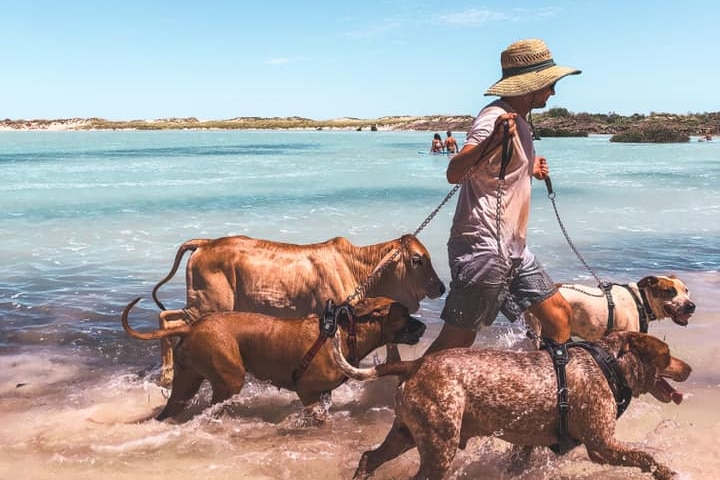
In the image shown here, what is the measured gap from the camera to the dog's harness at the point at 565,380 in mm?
4688

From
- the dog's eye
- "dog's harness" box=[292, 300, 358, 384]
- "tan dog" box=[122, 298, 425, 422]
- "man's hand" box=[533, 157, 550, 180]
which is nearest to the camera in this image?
"man's hand" box=[533, 157, 550, 180]

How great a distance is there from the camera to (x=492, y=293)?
5.57 m

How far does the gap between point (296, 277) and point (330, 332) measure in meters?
1.54

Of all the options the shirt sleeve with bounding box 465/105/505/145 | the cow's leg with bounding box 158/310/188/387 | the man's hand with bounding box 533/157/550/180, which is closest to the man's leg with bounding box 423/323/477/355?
the man's hand with bounding box 533/157/550/180

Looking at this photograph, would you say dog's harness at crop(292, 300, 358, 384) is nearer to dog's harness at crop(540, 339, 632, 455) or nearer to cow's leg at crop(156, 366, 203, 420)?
cow's leg at crop(156, 366, 203, 420)

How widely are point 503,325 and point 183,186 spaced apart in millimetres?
25726

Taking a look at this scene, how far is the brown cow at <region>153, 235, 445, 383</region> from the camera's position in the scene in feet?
24.1

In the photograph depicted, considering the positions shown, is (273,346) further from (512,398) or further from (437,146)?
(437,146)

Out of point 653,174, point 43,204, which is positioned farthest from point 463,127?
point 43,204

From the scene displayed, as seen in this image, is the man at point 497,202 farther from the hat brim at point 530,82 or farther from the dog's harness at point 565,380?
the dog's harness at point 565,380

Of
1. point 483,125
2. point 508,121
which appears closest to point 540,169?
point 483,125

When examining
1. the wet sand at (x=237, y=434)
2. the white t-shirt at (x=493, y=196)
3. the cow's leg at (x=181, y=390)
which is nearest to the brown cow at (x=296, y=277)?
the wet sand at (x=237, y=434)

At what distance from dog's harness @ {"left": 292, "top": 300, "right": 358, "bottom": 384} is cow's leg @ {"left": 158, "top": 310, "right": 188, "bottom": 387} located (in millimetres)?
1913

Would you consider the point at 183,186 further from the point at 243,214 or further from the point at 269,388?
the point at 269,388
